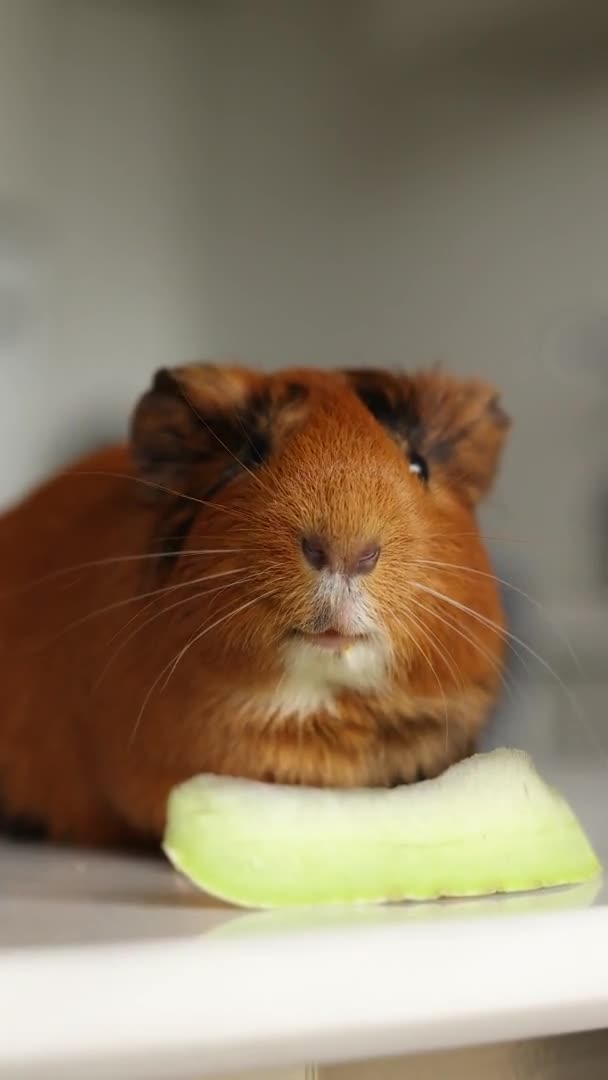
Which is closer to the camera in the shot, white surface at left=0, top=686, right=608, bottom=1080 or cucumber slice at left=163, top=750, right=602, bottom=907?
white surface at left=0, top=686, right=608, bottom=1080

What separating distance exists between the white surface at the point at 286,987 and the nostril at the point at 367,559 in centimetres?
19

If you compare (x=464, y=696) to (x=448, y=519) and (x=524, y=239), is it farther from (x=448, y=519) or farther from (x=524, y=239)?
(x=524, y=239)

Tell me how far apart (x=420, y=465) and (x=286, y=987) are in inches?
15.0

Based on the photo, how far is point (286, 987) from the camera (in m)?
0.40

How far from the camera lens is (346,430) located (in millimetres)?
644

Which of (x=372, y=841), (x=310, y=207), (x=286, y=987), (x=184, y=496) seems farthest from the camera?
(x=310, y=207)

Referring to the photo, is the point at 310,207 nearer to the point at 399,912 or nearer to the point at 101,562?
the point at 101,562

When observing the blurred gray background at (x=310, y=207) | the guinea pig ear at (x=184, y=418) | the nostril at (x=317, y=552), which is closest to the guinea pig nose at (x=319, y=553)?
the nostril at (x=317, y=552)

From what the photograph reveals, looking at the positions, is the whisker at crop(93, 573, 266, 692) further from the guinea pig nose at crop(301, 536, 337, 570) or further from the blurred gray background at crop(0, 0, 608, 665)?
the blurred gray background at crop(0, 0, 608, 665)

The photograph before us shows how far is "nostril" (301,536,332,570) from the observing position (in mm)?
571

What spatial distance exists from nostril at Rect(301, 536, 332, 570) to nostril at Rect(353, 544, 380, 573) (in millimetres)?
17

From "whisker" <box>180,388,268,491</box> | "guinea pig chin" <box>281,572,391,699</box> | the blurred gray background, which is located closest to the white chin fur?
"guinea pig chin" <box>281,572,391,699</box>

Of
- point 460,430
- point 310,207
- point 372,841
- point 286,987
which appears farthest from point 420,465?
point 310,207

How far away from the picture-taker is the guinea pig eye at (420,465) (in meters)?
0.68
